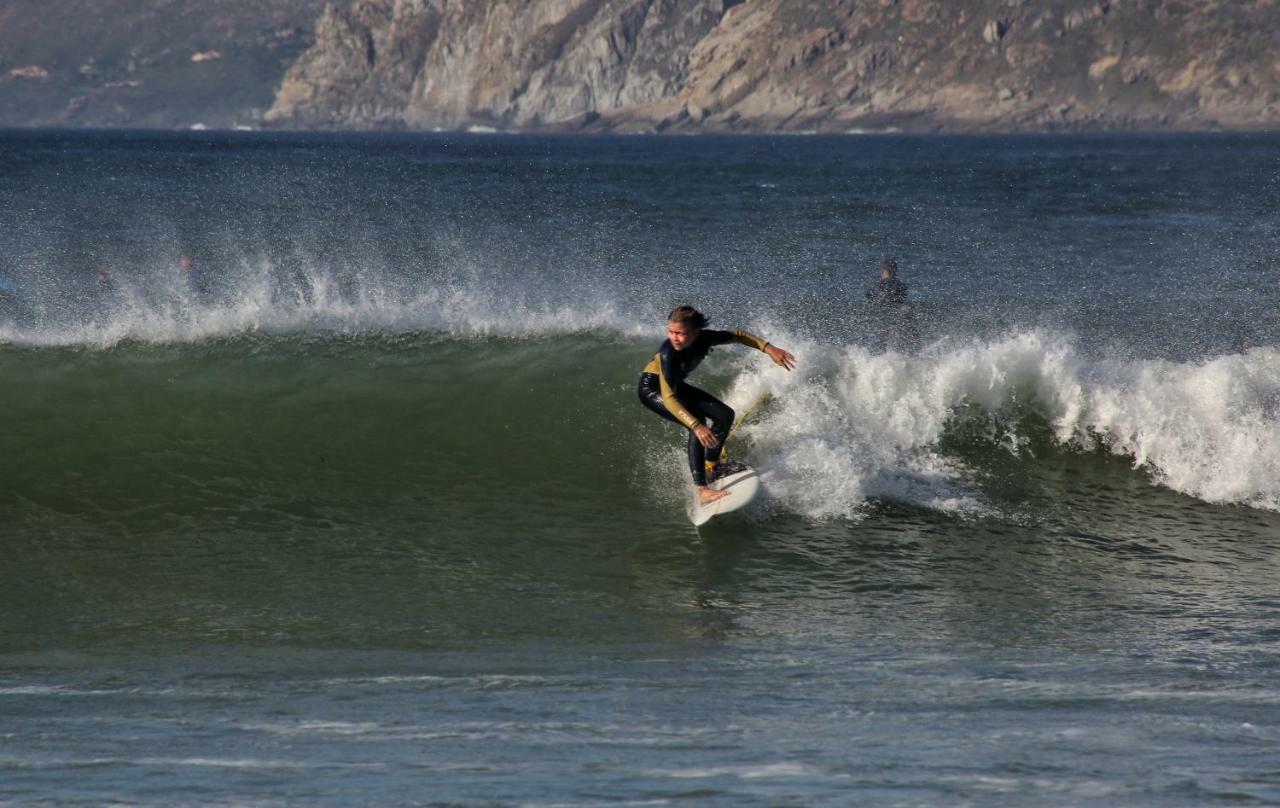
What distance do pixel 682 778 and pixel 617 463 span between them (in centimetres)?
598

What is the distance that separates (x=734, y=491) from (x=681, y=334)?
3.83 feet

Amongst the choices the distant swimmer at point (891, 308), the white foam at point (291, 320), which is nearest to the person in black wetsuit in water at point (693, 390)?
the white foam at point (291, 320)

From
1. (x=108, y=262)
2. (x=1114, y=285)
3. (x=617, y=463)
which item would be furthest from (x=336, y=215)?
(x=617, y=463)

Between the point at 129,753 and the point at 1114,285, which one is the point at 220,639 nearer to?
the point at 129,753

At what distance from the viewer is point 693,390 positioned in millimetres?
9438

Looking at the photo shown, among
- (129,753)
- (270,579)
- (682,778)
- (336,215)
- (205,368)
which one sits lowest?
(682,778)

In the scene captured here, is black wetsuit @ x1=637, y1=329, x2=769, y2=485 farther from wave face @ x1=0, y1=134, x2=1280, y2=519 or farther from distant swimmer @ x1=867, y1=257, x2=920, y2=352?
distant swimmer @ x1=867, y1=257, x2=920, y2=352

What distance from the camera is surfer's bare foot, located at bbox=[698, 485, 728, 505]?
30.6 ft

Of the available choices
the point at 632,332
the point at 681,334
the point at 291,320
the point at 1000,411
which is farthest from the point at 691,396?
the point at 291,320

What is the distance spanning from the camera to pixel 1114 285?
81.4ft

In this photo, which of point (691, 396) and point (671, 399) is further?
point (691, 396)

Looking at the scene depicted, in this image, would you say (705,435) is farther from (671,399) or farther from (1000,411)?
(1000,411)

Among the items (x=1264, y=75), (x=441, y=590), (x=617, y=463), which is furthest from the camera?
(x=1264, y=75)

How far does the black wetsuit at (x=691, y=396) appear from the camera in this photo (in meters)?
9.16
